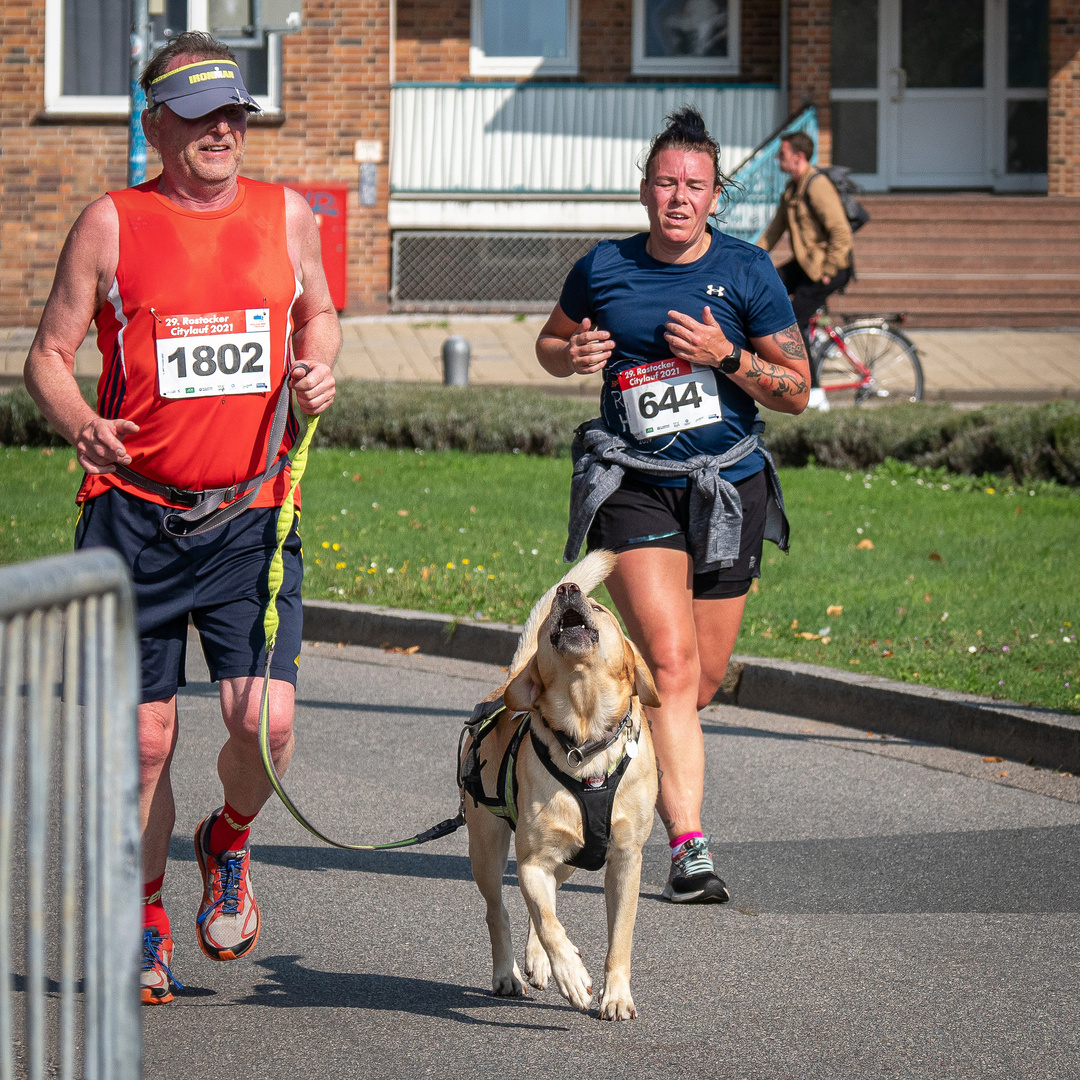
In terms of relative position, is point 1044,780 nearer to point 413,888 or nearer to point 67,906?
point 413,888

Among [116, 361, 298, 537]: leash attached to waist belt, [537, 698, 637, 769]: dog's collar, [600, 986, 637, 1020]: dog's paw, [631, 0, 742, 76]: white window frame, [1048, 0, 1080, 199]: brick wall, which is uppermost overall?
[631, 0, 742, 76]: white window frame

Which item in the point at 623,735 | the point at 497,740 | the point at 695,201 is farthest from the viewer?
the point at 695,201

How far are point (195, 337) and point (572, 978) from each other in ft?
5.91

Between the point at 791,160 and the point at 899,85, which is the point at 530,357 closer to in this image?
the point at 791,160

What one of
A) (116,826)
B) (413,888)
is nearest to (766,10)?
(413,888)

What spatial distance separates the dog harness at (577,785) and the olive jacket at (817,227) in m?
10.5

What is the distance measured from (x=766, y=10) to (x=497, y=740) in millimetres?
21514

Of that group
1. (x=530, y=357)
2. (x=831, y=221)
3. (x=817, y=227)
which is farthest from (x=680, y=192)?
(x=530, y=357)

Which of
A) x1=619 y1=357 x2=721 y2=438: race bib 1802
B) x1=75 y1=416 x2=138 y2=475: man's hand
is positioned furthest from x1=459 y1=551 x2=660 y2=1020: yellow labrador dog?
x1=75 y1=416 x2=138 y2=475: man's hand

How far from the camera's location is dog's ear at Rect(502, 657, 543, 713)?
157 inches

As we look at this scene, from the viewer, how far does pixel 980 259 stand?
2141 centimetres

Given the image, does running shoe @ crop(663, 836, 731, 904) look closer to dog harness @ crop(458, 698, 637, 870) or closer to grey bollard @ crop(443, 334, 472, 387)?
dog harness @ crop(458, 698, 637, 870)

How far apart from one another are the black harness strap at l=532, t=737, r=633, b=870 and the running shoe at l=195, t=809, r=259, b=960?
93 cm

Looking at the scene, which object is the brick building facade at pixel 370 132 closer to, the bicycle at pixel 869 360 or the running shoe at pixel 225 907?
the bicycle at pixel 869 360
